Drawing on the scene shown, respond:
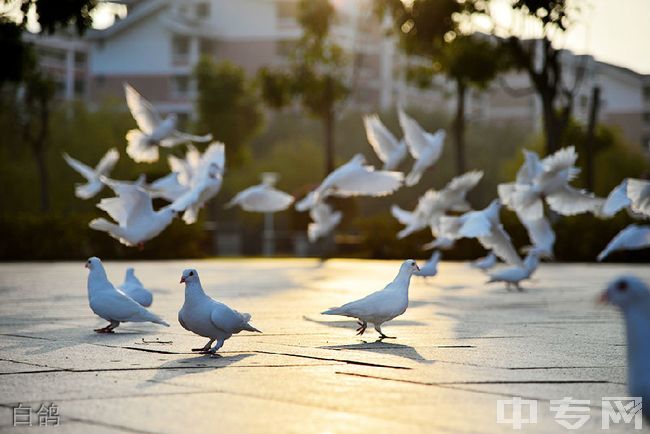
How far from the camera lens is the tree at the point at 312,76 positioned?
117ft

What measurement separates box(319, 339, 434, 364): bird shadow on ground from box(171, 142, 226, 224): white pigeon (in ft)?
21.6

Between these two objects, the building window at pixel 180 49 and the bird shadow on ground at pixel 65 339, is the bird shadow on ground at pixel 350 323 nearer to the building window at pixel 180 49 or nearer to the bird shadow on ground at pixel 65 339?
the bird shadow on ground at pixel 65 339

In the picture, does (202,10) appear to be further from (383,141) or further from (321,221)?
(383,141)

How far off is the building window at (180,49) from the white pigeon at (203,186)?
72.6 meters

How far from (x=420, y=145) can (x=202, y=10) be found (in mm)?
75480

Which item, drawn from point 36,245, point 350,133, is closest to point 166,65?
point 350,133

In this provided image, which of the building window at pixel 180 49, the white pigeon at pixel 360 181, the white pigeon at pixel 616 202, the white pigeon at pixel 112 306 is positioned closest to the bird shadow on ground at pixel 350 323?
the white pigeon at pixel 112 306

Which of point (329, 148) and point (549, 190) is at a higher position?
point (549, 190)

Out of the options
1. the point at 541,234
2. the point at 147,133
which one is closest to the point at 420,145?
the point at 541,234

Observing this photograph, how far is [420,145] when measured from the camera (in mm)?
22016

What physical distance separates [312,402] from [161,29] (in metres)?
86.4

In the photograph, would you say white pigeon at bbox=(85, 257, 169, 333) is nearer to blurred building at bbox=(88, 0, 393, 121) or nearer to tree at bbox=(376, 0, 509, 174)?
tree at bbox=(376, 0, 509, 174)

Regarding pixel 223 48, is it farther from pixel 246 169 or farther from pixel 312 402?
pixel 312 402

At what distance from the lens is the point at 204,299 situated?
862cm
